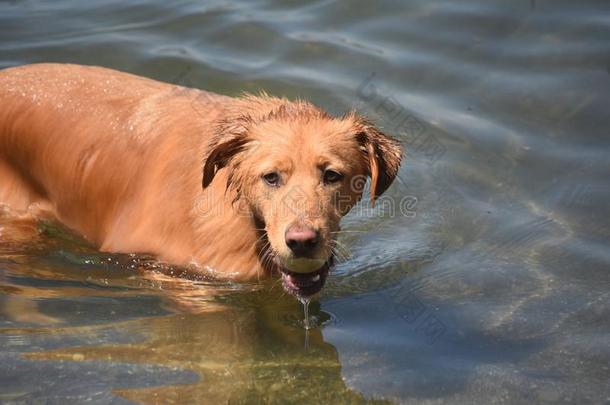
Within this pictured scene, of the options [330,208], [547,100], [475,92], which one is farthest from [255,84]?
[330,208]

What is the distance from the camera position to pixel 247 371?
6.68 metres

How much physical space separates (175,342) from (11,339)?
112cm

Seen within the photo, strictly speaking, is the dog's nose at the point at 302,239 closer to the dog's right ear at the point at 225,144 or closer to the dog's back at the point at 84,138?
the dog's right ear at the point at 225,144

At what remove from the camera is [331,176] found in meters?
7.04

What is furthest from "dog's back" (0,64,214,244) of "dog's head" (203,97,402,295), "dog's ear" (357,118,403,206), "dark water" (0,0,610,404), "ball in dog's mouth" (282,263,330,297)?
"ball in dog's mouth" (282,263,330,297)

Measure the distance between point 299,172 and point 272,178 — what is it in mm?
208

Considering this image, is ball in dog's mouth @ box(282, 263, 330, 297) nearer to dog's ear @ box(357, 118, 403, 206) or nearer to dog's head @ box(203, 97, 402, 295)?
dog's head @ box(203, 97, 402, 295)

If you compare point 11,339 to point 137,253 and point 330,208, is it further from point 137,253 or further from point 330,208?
point 330,208

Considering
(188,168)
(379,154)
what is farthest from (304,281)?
(188,168)

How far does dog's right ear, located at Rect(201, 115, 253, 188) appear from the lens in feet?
23.8

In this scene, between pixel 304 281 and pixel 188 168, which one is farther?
pixel 188 168

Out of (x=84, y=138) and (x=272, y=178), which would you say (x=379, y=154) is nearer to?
(x=272, y=178)

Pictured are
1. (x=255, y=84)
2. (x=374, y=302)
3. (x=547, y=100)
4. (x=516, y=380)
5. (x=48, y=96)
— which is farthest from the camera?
(x=255, y=84)

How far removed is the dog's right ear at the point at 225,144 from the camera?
23.8 ft
